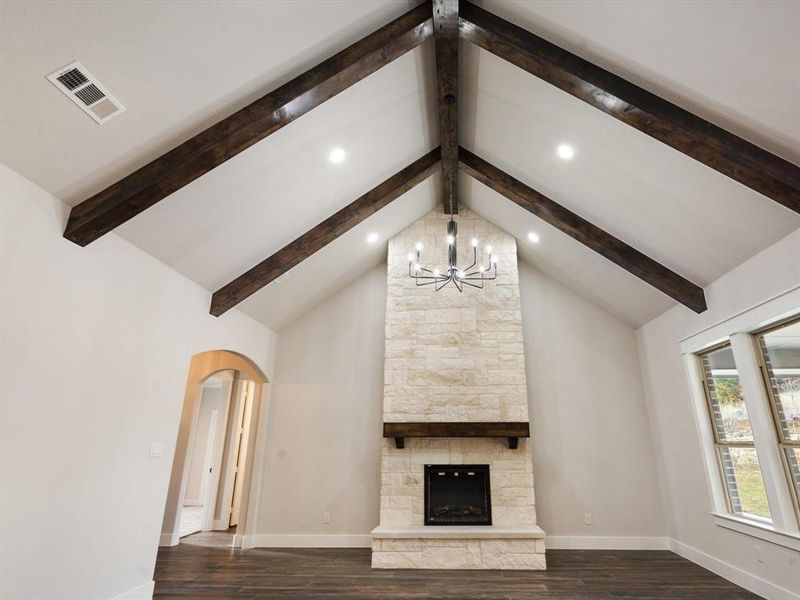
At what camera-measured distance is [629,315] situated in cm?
578

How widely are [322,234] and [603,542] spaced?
5.20 metres

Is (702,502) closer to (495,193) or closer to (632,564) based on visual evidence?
(632,564)

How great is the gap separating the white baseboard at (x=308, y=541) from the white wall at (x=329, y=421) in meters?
0.01

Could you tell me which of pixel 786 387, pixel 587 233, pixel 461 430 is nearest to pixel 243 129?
pixel 587 233

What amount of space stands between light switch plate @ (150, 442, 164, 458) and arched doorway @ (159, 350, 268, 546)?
57.0 inches

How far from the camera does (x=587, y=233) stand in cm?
471

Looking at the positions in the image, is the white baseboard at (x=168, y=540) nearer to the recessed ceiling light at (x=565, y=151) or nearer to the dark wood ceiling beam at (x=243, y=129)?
the dark wood ceiling beam at (x=243, y=129)

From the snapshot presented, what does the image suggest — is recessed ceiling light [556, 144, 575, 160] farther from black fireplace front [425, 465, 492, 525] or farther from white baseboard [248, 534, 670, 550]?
white baseboard [248, 534, 670, 550]

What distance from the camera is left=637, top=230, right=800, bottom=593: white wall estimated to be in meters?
3.39

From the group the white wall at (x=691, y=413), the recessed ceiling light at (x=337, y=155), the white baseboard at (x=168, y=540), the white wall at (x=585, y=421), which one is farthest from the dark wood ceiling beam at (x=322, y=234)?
the white wall at (x=691, y=413)

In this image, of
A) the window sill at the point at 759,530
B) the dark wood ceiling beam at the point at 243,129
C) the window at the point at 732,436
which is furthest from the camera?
the window at the point at 732,436

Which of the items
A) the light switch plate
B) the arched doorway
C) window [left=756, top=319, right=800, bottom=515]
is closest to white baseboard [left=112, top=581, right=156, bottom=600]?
the light switch plate

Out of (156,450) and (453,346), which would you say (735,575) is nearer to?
(453,346)

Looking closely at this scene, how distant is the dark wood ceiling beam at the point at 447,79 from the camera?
3.34 meters
